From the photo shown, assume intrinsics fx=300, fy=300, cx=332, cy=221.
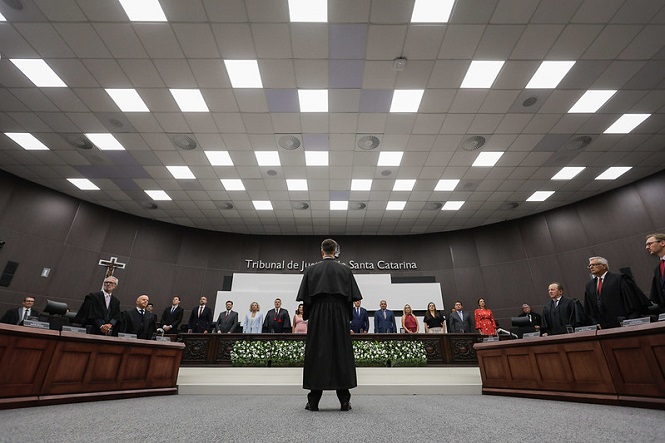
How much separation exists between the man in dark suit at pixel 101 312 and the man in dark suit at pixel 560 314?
6072 mm

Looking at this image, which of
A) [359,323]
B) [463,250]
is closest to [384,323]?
[359,323]

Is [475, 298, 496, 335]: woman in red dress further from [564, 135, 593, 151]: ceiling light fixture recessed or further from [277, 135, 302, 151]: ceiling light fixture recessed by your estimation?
[277, 135, 302, 151]: ceiling light fixture recessed

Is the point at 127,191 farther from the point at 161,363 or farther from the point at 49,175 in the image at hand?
the point at 161,363

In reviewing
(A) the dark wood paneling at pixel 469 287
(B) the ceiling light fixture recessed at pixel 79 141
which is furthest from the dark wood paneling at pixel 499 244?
(B) the ceiling light fixture recessed at pixel 79 141

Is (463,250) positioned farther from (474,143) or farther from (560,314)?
(560,314)

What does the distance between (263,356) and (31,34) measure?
263 inches

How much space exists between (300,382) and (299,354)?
177 cm

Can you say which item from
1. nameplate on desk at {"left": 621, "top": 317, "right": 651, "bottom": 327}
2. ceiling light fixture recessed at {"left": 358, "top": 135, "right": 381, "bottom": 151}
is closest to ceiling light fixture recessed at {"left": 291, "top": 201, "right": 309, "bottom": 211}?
ceiling light fixture recessed at {"left": 358, "top": 135, "right": 381, "bottom": 151}

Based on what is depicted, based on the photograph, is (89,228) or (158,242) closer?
(89,228)

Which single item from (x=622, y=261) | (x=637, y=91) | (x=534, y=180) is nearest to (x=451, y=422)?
(x=637, y=91)

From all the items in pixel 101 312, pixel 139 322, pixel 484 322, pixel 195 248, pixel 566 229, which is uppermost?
pixel 566 229

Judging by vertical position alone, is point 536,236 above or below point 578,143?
below

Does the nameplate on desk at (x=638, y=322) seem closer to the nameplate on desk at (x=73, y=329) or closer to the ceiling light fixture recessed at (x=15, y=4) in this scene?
the nameplate on desk at (x=73, y=329)

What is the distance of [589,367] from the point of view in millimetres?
3150
